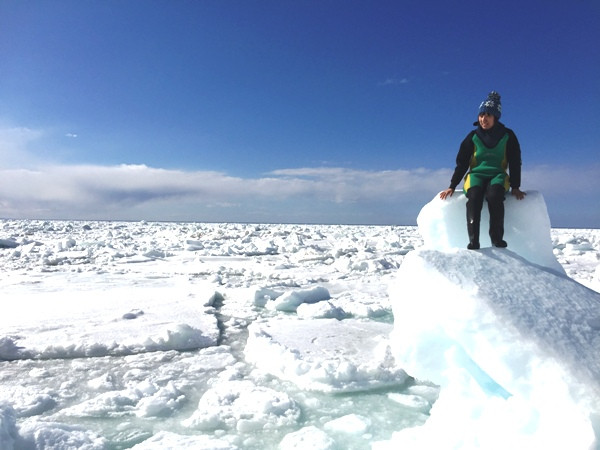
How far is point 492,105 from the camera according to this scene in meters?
2.43

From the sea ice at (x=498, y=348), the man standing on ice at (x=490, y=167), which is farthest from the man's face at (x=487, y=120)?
the sea ice at (x=498, y=348)

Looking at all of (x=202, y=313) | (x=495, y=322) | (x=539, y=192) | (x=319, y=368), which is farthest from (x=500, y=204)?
(x=202, y=313)

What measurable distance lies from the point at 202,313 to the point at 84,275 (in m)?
3.88

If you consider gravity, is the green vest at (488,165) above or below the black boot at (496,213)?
above

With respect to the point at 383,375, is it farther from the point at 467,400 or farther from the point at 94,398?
the point at 94,398

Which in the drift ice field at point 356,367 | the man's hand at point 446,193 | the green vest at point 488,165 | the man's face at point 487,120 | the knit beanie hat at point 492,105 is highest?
the knit beanie hat at point 492,105

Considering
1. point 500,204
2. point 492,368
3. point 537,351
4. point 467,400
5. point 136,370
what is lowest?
point 136,370

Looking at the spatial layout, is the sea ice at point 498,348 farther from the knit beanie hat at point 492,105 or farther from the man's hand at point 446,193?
the knit beanie hat at point 492,105

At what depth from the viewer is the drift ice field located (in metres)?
1.49

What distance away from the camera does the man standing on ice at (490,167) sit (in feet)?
7.57

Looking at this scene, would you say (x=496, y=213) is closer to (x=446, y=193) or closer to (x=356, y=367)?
(x=446, y=193)

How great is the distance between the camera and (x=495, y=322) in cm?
155

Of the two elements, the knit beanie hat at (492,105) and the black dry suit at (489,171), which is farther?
the knit beanie hat at (492,105)

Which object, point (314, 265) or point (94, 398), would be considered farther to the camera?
point (314, 265)
